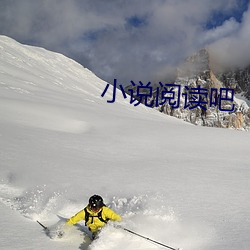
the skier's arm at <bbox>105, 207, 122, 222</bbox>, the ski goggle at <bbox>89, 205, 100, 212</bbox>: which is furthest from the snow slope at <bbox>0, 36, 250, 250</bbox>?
the ski goggle at <bbox>89, 205, 100, 212</bbox>

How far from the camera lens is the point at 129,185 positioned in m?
7.69

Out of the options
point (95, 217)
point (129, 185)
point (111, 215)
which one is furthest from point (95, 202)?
point (129, 185)

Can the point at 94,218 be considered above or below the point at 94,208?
below

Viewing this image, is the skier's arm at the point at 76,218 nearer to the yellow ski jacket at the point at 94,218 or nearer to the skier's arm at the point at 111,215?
the yellow ski jacket at the point at 94,218

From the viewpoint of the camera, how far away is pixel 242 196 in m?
6.89

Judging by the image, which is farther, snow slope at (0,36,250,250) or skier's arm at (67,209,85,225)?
skier's arm at (67,209,85,225)

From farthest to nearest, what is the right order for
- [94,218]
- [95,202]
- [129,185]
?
[129,185]
[94,218]
[95,202]

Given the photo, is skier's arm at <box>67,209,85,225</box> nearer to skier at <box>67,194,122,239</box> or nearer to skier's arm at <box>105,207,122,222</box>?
skier at <box>67,194,122,239</box>

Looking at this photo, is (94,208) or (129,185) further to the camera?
(129,185)

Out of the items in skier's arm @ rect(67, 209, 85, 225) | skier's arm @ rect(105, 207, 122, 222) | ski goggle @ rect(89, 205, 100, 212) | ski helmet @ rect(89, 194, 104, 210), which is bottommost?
skier's arm @ rect(67, 209, 85, 225)

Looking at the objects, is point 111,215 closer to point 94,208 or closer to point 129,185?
point 94,208

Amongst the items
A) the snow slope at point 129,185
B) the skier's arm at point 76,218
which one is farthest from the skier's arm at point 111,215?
the skier's arm at point 76,218

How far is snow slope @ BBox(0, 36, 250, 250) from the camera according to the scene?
17.4 ft

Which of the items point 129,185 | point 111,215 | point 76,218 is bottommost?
point 76,218
